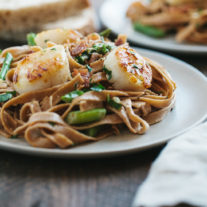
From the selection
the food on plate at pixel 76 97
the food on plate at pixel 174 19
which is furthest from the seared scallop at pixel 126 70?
the food on plate at pixel 174 19

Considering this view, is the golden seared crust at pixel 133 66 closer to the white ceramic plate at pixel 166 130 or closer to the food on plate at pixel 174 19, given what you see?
the white ceramic plate at pixel 166 130

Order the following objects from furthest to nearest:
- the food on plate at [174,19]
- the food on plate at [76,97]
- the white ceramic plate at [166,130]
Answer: the food on plate at [174,19], the food on plate at [76,97], the white ceramic plate at [166,130]

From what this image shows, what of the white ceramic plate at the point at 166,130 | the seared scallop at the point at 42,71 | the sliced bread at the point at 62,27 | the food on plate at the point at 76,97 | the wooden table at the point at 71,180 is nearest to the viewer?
the wooden table at the point at 71,180

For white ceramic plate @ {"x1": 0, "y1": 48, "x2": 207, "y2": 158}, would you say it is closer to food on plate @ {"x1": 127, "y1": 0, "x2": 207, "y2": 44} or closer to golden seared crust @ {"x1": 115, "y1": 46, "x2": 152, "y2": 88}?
golden seared crust @ {"x1": 115, "y1": 46, "x2": 152, "y2": 88}

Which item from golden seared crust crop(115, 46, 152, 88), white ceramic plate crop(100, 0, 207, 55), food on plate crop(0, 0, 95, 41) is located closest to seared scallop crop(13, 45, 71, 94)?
golden seared crust crop(115, 46, 152, 88)

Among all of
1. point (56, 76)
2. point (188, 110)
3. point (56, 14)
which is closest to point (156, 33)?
point (56, 14)

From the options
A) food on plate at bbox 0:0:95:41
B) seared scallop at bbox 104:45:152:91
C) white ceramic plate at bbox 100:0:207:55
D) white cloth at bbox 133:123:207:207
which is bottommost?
white ceramic plate at bbox 100:0:207:55

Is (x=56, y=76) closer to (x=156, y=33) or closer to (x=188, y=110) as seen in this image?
(x=188, y=110)
